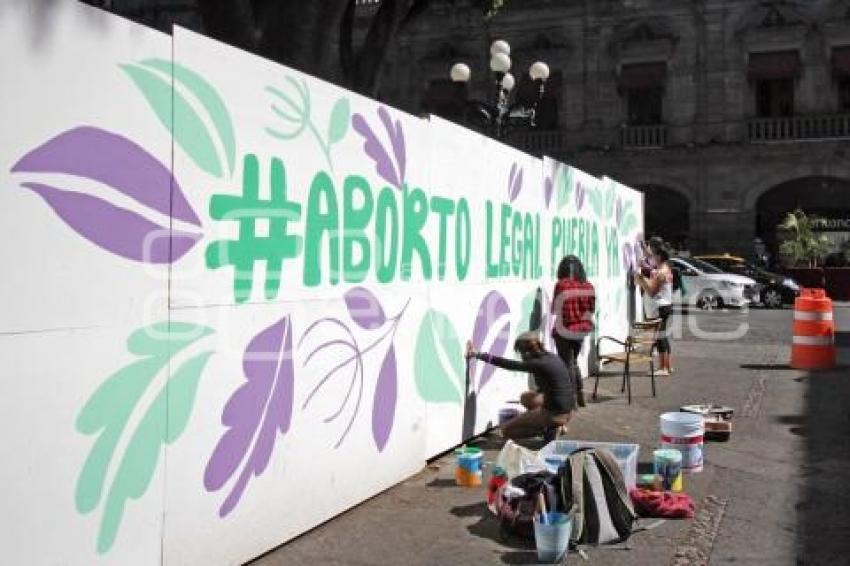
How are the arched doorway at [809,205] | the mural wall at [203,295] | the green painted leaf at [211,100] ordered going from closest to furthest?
1. the mural wall at [203,295]
2. the green painted leaf at [211,100]
3. the arched doorway at [809,205]

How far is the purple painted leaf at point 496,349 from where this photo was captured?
829 centimetres

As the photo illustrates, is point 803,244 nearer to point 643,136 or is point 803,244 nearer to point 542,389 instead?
point 643,136

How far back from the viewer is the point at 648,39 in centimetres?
3375

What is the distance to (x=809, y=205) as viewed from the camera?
32438 mm

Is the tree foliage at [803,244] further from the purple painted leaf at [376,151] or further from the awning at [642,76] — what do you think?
the purple painted leaf at [376,151]

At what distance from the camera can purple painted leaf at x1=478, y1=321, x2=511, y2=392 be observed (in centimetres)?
829

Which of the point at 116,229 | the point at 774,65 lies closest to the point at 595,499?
the point at 116,229

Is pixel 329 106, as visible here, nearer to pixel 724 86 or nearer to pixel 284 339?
pixel 284 339

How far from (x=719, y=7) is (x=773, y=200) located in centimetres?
754

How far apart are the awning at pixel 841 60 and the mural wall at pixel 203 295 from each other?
28945 mm

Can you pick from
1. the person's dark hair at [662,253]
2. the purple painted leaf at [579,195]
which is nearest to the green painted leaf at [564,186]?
the purple painted leaf at [579,195]

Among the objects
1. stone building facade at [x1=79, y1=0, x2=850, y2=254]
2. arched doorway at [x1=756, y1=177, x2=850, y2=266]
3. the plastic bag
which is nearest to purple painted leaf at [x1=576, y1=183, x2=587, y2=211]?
the plastic bag

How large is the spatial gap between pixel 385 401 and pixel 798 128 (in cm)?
3004

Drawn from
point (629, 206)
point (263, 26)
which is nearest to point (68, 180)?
point (263, 26)
